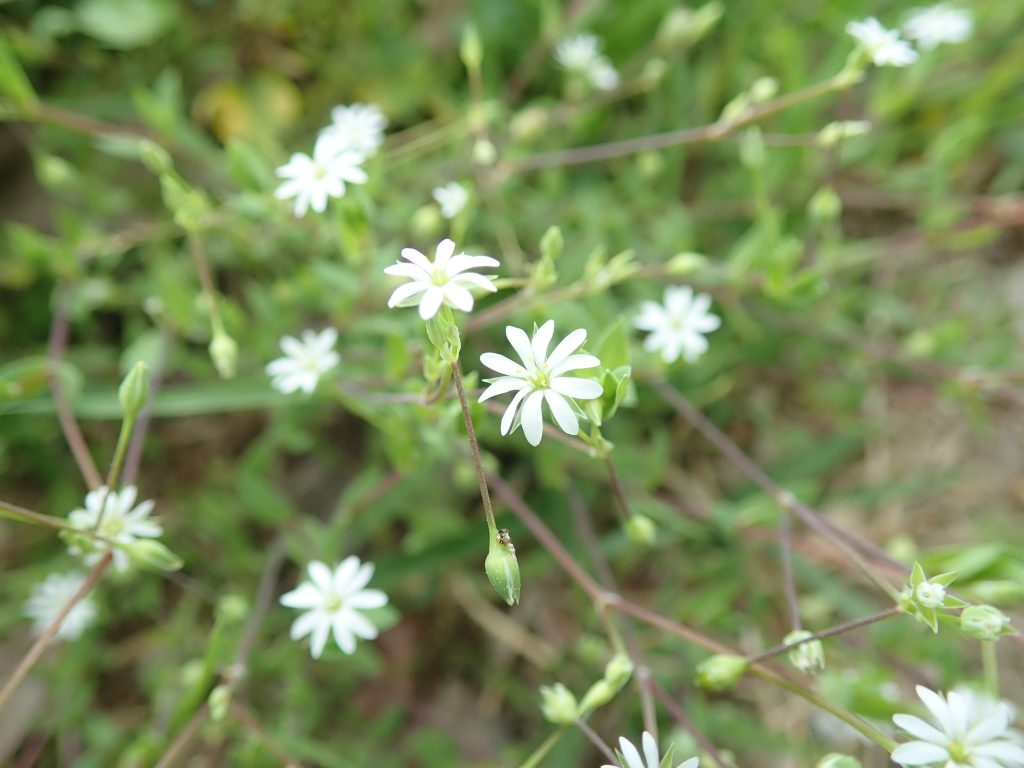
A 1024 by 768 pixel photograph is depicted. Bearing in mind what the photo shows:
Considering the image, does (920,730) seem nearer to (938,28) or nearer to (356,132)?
(356,132)

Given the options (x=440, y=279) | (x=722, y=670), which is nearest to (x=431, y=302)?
(x=440, y=279)

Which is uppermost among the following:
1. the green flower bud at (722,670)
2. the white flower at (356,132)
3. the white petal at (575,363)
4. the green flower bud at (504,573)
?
the white flower at (356,132)

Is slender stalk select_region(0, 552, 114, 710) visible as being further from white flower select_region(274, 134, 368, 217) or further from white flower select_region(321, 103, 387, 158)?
white flower select_region(321, 103, 387, 158)

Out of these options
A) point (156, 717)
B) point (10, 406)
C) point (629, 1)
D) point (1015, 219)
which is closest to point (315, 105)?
point (629, 1)

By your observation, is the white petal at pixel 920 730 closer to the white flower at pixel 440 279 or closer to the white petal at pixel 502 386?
the white petal at pixel 502 386

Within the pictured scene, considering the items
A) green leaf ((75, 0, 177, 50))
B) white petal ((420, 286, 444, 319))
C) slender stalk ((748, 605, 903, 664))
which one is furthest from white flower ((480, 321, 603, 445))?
green leaf ((75, 0, 177, 50))

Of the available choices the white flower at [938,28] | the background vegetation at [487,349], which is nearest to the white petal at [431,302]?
the background vegetation at [487,349]
